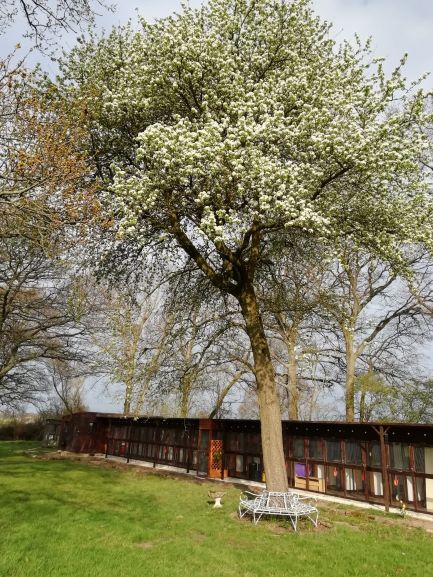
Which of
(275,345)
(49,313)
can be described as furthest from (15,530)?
(275,345)

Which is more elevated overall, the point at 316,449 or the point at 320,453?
the point at 316,449

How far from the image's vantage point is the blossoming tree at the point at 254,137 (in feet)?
33.8

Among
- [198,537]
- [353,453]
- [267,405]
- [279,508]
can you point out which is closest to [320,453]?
[353,453]

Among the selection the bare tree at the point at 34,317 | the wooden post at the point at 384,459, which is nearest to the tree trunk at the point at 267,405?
the wooden post at the point at 384,459

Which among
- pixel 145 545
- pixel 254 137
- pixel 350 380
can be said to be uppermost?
pixel 254 137

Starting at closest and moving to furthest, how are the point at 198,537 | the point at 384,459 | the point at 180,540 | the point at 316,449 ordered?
the point at 180,540 → the point at 198,537 → the point at 384,459 → the point at 316,449

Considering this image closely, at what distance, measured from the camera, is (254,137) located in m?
10.3

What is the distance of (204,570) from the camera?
7.99m

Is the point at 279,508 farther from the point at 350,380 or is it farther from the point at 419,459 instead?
the point at 350,380

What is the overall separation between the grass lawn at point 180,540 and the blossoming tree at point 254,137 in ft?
6.95

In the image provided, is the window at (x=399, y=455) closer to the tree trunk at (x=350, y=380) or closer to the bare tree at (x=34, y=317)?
the tree trunk at (x=350, y=380)

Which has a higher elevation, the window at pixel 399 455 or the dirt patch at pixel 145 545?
the window at pixel 399 455

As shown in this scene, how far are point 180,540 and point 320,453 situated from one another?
9.60 m

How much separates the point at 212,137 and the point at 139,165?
180 inches
